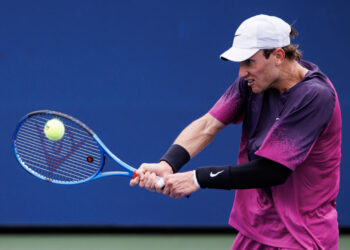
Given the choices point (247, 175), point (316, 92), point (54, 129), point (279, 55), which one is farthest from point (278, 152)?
→ point (54, 129)

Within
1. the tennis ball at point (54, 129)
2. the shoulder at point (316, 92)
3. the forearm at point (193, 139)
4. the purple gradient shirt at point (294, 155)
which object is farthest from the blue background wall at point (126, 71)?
the shoulder at point (316, 92)

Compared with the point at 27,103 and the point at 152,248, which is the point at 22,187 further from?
the point at 152,248

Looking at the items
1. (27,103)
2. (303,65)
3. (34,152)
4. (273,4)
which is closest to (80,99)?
(27,103)

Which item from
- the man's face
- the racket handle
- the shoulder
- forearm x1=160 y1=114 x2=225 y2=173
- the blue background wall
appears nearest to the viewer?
the shoulder

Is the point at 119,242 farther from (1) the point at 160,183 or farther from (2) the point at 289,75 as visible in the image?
(2) the point at 289,75

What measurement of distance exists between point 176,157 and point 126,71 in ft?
5.69

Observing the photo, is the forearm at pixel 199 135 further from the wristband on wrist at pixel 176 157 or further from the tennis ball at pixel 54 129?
the tennis ball at pixel 54 129

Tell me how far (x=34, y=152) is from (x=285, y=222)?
1.85 m

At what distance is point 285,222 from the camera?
2213 millimetres

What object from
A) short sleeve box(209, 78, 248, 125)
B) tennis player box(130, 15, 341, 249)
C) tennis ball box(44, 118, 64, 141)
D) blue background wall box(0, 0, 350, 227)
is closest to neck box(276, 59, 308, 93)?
tennis player box(130, 15, 341, 249)

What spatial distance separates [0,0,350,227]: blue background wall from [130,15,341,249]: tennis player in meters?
1.68

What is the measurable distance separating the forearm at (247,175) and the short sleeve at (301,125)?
0.05 m

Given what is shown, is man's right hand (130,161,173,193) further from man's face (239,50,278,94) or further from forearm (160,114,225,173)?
man's face (239,50,278,94)

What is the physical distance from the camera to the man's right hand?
2.39m
